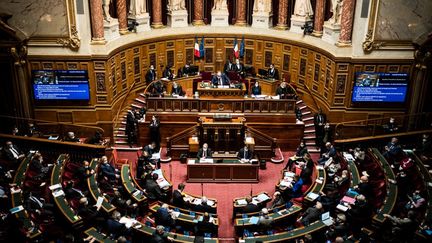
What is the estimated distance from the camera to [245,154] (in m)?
18.3

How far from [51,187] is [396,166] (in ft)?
37.7

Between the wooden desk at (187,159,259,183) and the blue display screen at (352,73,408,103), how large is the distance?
5.67 m

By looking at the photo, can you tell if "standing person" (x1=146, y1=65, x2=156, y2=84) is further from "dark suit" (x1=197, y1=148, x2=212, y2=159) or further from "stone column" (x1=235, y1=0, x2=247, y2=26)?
"dark suit" (x1=197, y1=148, x2=212, y2=159)

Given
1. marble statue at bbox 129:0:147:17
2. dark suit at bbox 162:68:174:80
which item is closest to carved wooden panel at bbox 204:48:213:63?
dark suit at bbox 162:68:174:80

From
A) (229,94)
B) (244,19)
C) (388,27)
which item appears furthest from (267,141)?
(244,19)

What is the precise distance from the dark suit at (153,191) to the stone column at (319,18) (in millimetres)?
11231

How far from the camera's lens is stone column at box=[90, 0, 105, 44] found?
19473 millimetres

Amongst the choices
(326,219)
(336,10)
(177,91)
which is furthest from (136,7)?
(326,219)

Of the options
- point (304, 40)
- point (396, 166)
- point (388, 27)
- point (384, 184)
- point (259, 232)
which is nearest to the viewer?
point (259, 232)

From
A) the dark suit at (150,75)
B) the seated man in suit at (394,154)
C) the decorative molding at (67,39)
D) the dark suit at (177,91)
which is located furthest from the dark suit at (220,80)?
the seated man in suit at (394,154)

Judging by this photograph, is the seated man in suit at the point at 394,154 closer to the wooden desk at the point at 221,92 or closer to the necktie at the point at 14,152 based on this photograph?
the wooden desk at the point at 221,92

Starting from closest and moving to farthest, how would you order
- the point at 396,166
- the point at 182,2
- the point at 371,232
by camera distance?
the point at 371,232
the point at 396,166
the point at 182,2

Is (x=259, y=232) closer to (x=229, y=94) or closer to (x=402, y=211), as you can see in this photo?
(x=402, y=211)

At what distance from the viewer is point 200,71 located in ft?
81.6
